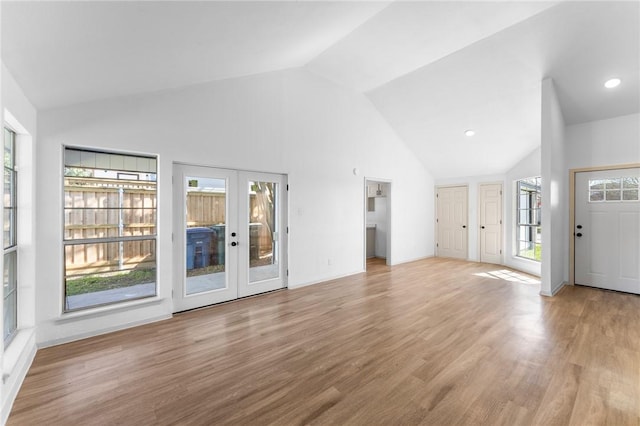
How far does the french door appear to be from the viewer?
11.9 feet

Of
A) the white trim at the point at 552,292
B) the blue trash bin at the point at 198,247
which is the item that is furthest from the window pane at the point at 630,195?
the blue trash bin at the point at 198,247

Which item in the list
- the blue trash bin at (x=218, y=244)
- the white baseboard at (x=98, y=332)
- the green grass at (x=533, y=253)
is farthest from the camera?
the green grass at (x=533, y=253)

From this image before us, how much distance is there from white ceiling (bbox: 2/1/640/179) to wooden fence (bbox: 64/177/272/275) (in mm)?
878

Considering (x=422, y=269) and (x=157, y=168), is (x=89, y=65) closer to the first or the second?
(x=157, y=168)

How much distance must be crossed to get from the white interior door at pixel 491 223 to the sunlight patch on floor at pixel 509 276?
0.89m

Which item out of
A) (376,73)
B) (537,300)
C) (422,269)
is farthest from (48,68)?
(422,269)

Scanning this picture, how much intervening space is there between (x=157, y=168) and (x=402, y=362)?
3.28 meters

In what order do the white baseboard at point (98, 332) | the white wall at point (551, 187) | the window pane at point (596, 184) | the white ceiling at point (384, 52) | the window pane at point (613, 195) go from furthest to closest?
the window pane at point (596, 184), the window pane at point (613, 195), the white wall at point (551, 187), the white baseboard at point (98, 332), the white ceiling at point (384, 52)

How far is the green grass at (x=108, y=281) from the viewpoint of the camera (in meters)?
2.95

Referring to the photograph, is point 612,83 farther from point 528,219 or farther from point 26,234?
point 26,234

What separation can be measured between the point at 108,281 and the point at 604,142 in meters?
7.37

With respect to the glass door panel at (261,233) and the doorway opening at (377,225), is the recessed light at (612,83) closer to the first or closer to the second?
the doorway opening at (377,225)

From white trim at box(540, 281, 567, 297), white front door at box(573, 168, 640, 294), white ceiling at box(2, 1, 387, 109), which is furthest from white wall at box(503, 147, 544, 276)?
white ceiling at box(2, 1, 387, 109)

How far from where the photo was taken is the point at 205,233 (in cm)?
384
